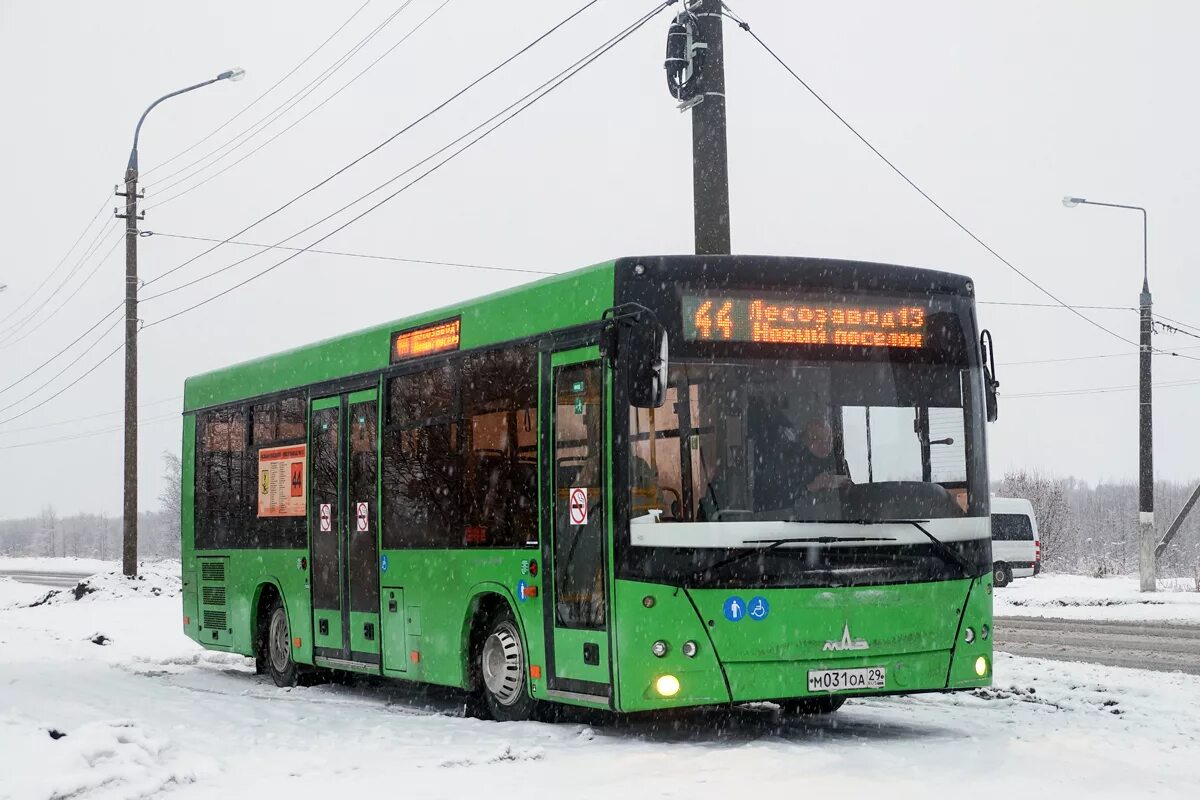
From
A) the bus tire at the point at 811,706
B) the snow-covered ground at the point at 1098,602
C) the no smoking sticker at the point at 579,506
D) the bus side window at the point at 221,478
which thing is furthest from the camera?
the snow-covered ground at the point at 1098,602

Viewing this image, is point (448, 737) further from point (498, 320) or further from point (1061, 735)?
point (1061, 735)

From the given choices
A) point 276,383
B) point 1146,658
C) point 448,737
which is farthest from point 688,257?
point 1146,658

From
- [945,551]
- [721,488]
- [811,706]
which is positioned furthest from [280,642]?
[945,551]

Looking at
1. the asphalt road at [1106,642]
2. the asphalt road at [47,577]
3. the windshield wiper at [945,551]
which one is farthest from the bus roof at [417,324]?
the asphalt road at [47,577]

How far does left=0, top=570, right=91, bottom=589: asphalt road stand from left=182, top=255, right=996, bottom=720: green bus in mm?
34695

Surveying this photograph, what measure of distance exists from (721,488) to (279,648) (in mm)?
7586

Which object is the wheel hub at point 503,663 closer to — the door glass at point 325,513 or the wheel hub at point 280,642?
the door glass at point 325,513

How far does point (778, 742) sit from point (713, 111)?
679 cm

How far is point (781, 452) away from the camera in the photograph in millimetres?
9633

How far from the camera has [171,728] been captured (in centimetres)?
1062

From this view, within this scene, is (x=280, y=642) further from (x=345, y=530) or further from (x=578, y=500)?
(x=578, y=500)

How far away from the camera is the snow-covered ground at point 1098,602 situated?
2575cm

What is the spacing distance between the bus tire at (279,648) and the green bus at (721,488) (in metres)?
3.91

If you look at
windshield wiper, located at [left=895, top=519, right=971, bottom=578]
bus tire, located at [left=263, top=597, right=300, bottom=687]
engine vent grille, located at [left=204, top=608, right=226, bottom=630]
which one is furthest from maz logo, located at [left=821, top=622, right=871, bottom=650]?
engine vent grille, located at [left=204, top=608, right=226, bottom=630]
